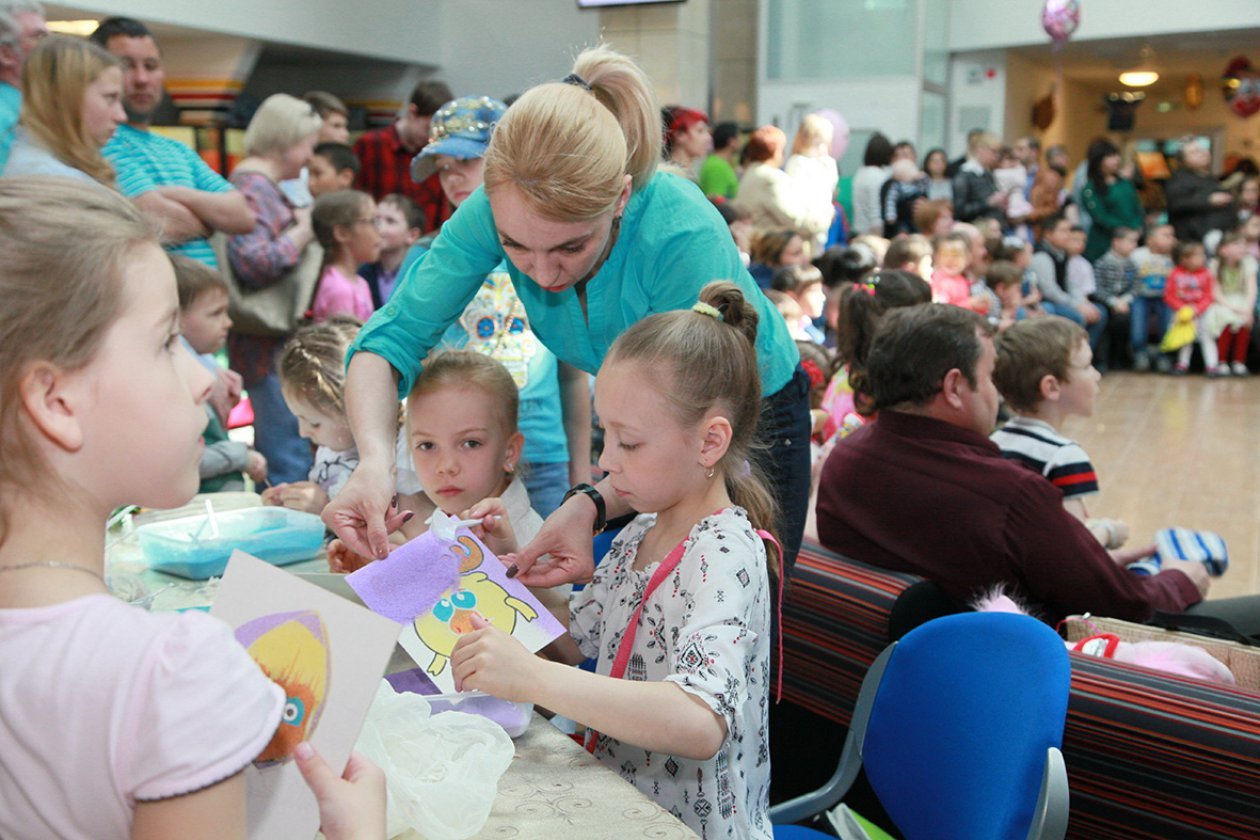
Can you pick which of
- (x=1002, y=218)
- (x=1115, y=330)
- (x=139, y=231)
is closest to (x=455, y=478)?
(x=139, y=231)

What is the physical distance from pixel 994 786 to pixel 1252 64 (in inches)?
589

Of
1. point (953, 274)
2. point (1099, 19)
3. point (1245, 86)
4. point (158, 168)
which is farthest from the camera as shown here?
point (1245, 86)

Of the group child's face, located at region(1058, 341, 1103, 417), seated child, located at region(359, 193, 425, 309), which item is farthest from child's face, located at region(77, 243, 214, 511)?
seated child, located at region(359, 193, 425, 309)

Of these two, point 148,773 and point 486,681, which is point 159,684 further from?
point 486,681

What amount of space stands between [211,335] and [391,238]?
6.38 feet

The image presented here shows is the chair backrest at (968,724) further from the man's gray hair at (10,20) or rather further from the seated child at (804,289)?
the seated child at (804,289)

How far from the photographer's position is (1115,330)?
10.3m

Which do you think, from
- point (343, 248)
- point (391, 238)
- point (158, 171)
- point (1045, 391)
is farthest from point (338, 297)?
point (1045, 391)

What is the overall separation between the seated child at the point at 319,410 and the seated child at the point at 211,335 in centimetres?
60

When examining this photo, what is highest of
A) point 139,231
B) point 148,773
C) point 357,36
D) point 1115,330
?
point 357,36

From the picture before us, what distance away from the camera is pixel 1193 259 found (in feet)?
32.4

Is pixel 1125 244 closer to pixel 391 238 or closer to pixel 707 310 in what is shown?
pixel 391 238

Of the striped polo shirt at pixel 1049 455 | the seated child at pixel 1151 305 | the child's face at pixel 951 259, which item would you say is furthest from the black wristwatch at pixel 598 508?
the seated child at pixel 1151 305

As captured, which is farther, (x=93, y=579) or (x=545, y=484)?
(x=545, y=484)
